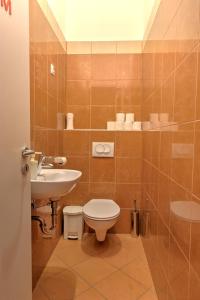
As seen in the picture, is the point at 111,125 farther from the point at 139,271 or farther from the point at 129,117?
the point at 139,271

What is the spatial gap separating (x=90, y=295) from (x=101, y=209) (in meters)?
0.82

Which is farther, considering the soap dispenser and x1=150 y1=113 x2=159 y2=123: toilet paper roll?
x1=150 y1=113 x2=159 y2=123: toilet paper roll

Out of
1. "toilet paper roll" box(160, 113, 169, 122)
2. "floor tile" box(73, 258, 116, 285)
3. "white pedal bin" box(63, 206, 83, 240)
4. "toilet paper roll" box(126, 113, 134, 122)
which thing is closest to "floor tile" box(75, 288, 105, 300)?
"floor tile" box(73, 258, 116, 285)

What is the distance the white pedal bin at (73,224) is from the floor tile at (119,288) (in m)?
0.72

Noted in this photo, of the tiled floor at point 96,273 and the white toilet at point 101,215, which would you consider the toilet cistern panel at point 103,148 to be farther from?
the tiled floor at point 96,273

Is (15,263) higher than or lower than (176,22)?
lower

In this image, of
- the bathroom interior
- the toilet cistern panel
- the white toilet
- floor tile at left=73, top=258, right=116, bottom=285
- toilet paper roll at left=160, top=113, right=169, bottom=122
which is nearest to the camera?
the bathroom interior

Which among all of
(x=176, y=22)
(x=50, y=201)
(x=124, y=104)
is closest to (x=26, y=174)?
(x=50, y=201)

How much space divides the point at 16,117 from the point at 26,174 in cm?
32

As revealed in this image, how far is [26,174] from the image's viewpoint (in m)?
1.20

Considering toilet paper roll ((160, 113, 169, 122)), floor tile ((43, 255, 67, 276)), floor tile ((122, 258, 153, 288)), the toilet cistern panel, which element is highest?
toilet paper roll ((160, 113, 169, 122))

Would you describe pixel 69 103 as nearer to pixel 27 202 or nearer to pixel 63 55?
pixel 63 55

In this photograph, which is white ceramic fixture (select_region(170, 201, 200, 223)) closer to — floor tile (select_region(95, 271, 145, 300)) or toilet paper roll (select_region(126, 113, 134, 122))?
floor tile (select_region(95, 271, 145, 300))

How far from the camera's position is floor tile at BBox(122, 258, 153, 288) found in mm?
1804
